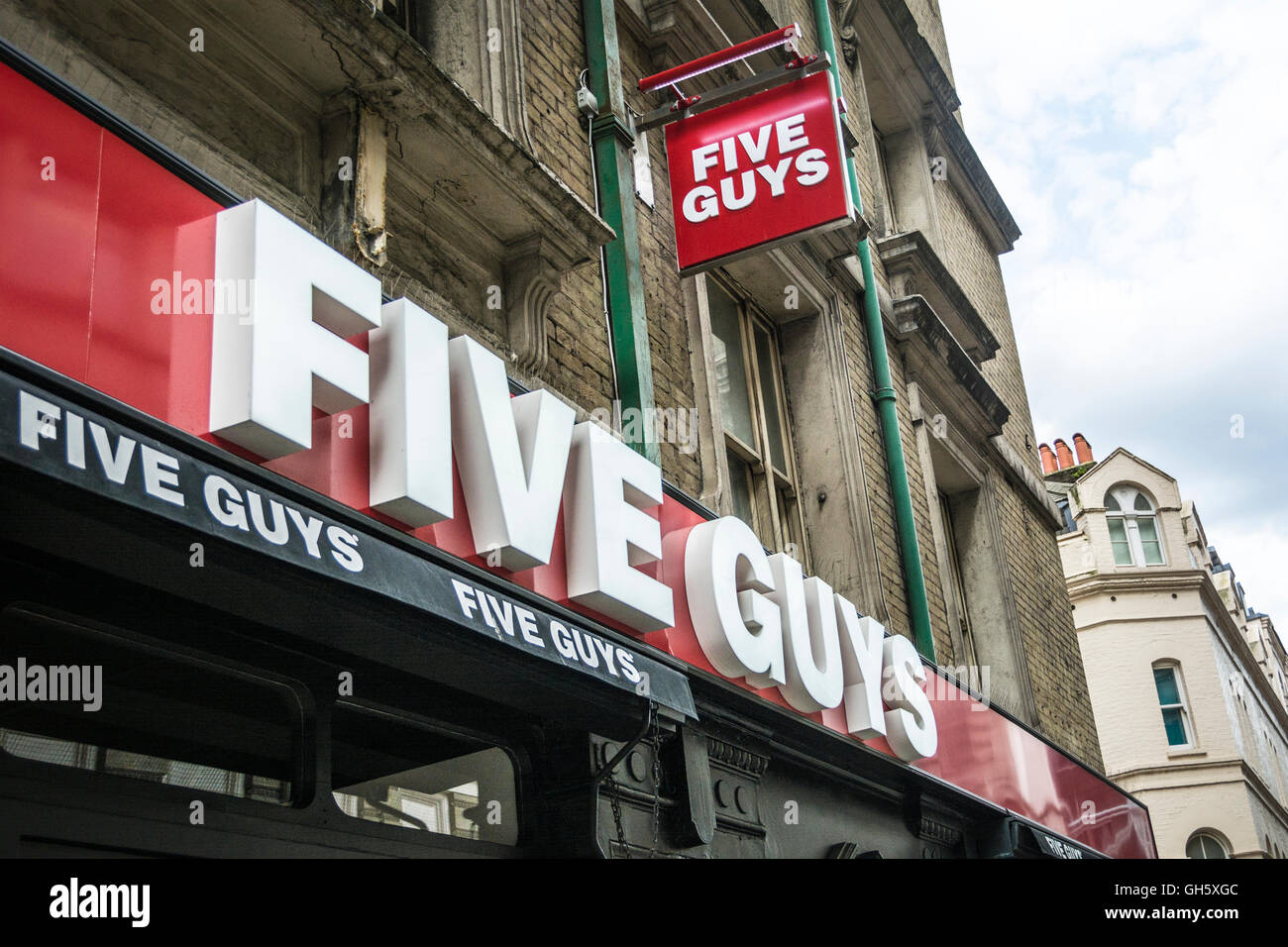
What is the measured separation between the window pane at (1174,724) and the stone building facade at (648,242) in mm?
16997

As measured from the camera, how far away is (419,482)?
13.1 ft

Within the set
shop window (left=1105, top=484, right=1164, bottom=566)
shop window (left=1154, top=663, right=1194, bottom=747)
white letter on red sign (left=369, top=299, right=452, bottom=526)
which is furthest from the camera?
shop window (left=1105, top=484, right=1164, bottom=566)

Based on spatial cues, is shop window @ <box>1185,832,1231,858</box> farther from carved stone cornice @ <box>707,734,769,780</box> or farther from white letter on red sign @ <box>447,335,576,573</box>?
white letter on red sign @ <box>447,335,576,573</box>

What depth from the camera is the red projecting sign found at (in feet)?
22.9

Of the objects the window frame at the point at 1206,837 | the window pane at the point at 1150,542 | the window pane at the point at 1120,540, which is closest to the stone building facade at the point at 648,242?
the window frame at the point at 1206,837

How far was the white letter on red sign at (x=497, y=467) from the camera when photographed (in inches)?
173

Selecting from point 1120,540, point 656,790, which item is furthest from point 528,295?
point 1120,540

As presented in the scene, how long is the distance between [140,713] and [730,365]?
19.3 ft

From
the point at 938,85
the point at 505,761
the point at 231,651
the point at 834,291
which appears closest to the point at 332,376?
the point at 231,651

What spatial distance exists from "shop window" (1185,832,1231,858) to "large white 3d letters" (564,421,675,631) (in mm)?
26509

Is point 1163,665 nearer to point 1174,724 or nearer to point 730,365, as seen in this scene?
point 1174,724

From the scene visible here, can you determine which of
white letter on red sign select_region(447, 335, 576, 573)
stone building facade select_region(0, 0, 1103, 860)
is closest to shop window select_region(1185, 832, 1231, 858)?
stone building facade select_region(0, 0, 1103, 860)

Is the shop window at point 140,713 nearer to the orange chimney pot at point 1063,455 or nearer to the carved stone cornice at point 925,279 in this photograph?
the carved stone cornice at point 925,279

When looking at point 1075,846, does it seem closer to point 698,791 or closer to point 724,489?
point 724,489
